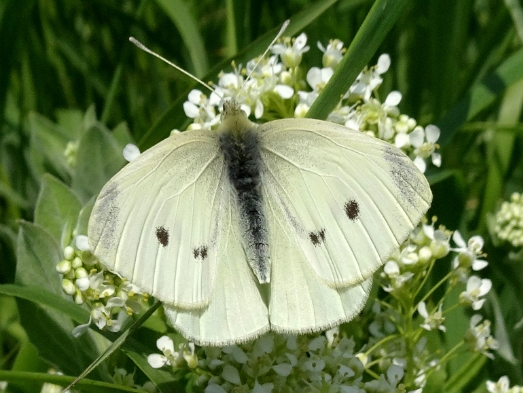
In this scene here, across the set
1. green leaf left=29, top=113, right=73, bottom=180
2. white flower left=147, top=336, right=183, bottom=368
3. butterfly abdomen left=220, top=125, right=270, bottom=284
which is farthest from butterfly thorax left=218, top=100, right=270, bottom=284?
green leaf left=29, top=113, right=73, bottom=180

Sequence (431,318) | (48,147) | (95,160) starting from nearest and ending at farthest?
(431,318)
(95,160)
(48,147)

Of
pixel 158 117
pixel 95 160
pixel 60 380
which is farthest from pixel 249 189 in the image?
pixel 158 117

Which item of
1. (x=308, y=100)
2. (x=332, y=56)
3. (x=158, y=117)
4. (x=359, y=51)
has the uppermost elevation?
(x=359, y=51)

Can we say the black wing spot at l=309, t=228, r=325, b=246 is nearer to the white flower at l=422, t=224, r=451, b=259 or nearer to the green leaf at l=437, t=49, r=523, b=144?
the white flower at l=422, t=224, r=451, b=259

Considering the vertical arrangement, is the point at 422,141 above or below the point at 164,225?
above

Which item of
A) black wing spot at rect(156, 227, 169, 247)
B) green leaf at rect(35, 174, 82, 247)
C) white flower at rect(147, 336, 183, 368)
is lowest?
white flower at rect(147, 336, 183, 368)

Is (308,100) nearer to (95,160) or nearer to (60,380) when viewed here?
(95,160)
